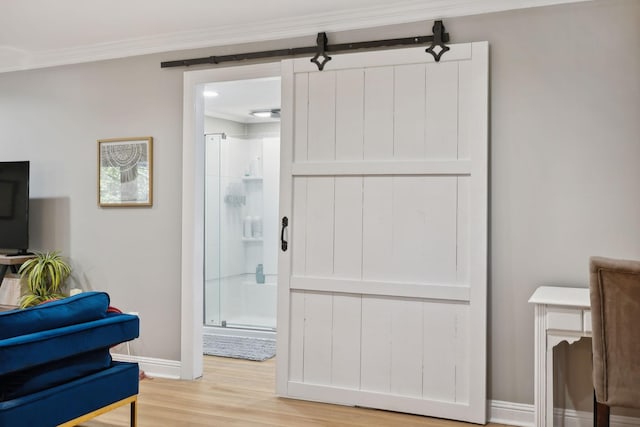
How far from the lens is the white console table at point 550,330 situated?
9.12 feet

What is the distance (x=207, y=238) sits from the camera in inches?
232

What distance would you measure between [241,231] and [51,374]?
361 centimetres

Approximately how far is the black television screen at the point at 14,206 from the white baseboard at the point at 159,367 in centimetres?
124

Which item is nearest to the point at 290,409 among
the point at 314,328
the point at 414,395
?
the point at 314,328

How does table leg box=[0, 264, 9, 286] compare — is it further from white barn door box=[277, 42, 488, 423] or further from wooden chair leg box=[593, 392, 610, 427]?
wooden chair leg box=[593, 392, 610, 427]

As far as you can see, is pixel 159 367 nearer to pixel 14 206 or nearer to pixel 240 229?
pixel 14 206

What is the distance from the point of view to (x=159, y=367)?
14.2 ft

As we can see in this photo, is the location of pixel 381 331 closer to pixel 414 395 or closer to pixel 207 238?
pixel 414 395

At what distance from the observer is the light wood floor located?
11.1 ft

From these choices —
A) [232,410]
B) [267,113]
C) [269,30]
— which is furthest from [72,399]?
[267,113]

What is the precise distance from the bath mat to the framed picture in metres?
1.50

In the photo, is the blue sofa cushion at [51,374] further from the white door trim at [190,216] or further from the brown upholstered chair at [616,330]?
the brown upholstered chair at [616,330]

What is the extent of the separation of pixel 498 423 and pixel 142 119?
311 centimetres

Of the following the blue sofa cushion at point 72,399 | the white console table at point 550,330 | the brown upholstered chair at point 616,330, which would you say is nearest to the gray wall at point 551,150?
the white console table at point 550,330
